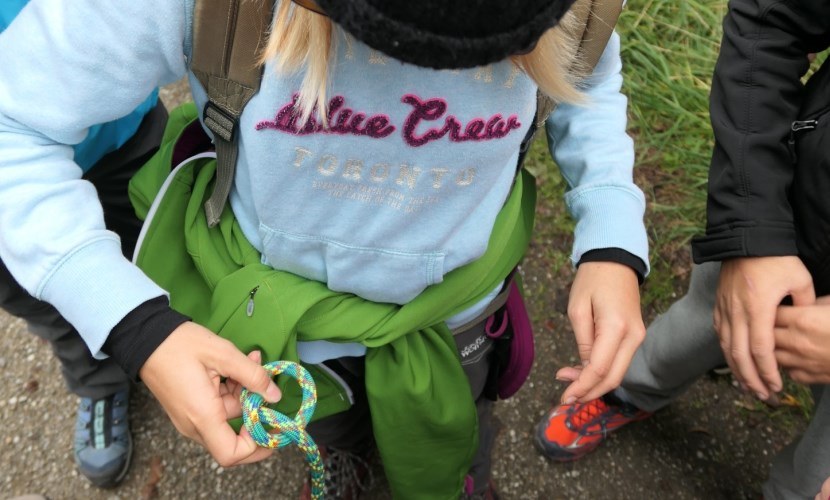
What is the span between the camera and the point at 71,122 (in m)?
0.84

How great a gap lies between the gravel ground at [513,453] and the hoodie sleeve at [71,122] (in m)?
1.08

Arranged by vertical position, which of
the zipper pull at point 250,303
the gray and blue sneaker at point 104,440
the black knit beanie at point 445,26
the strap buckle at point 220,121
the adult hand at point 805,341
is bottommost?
the gray and blue sneaker at point 104,440

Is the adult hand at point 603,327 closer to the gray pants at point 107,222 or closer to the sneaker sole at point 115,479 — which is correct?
the gray pants at point 107,222

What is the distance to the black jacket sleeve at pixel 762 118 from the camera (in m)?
1.14

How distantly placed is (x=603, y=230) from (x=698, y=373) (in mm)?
734

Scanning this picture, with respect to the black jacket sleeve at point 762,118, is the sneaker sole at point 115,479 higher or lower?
lower

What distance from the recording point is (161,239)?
42.9 inches

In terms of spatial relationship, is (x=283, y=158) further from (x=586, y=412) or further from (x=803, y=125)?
(x=586, y=412)

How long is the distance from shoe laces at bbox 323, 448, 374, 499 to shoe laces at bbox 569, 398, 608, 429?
2.16 feet

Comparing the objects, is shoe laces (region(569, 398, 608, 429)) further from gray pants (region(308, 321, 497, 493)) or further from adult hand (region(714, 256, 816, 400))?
adult hand (region(714, 256, 816, 400))

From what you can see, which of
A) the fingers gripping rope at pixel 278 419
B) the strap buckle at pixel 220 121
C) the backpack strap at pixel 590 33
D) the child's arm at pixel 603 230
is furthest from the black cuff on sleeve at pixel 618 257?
the strap buckle at pixel 220 121

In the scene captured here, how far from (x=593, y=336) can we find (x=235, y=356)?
61 centimetres

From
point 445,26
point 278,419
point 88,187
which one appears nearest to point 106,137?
point 88,187

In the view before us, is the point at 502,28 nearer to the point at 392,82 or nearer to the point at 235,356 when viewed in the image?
the point at 392,82
